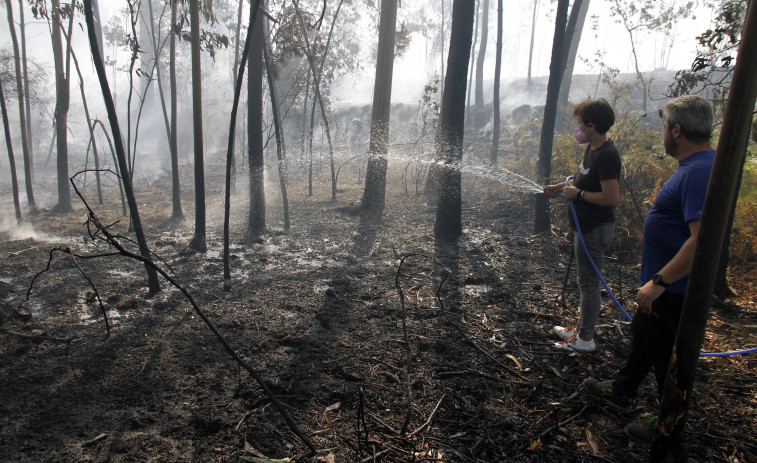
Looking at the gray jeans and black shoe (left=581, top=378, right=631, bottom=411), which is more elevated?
the gray jeans

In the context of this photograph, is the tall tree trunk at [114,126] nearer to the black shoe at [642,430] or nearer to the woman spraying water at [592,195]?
the woman spraying water at [592,195]

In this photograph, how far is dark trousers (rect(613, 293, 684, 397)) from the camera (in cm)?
212

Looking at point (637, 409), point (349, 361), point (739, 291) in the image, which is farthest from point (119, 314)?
point (739, 291)

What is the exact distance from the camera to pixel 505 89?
32906mm

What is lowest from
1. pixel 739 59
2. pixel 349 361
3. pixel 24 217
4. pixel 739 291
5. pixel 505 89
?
pixel 24 217

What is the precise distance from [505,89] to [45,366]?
115ft

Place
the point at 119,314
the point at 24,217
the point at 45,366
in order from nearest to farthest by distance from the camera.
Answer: the point at 45,366 → the point at 119,314 → the point at 24,217

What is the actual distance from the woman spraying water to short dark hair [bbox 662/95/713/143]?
685 mm

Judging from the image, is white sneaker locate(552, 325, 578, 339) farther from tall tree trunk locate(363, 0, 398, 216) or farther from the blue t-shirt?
tall tree trunk locate(363, 0, 398, 216)

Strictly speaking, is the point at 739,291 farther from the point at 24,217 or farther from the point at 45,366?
the point at 24,217

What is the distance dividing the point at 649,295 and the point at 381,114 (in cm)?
974

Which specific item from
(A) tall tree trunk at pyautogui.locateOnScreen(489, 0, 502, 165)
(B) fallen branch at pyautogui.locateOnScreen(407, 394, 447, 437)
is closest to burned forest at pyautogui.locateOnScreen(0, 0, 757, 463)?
(B) fallen branch at pyautogui.locateOnScreen(407, 394, 447, 437)

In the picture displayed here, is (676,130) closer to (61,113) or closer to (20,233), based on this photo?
(20,233)

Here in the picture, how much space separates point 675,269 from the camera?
75.4 inches
